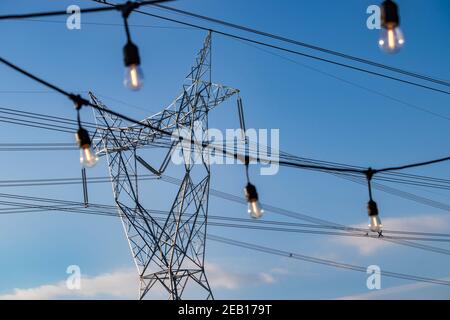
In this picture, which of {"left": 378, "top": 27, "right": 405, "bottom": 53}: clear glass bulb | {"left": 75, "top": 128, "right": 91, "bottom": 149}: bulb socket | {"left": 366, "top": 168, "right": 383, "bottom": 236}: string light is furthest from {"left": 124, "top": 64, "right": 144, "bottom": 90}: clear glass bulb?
{"left": 366, "top": 168, "right": 383, "bottom": 236}: string light

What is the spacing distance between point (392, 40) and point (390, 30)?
113mm

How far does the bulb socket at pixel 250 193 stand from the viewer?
8.95m

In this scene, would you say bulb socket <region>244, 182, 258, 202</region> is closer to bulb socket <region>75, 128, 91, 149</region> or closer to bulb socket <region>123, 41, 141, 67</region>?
bulb socket <region>75, 128, 91, 149</region>

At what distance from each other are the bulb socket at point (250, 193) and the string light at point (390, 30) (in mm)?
3480

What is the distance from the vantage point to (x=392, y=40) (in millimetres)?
5961

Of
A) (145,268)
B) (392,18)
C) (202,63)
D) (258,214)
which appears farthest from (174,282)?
(392,18)

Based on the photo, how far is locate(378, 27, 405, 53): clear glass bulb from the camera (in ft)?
19.5

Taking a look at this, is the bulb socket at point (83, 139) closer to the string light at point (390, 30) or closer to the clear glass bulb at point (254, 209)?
the clear glass bulb at point (254, 209)

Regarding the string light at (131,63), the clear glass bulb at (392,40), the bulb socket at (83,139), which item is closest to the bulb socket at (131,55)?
the string light at (131,63)

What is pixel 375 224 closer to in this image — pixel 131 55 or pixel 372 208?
pixel 372 208

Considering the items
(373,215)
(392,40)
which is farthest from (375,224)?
(392,40)

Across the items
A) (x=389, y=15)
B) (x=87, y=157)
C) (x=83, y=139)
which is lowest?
(x=87, y=157)

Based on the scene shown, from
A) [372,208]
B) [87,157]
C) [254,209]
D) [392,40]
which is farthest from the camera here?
[372,208]
